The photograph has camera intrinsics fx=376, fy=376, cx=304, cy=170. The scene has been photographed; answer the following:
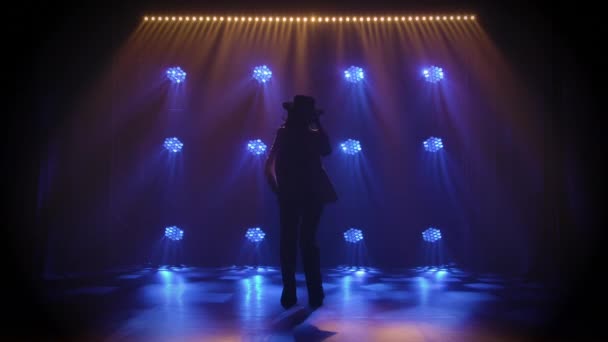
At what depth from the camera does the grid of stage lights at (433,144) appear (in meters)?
5.54

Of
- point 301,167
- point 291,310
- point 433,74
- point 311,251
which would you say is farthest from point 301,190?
point 433,74

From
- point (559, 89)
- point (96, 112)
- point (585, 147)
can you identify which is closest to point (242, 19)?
point (96, 112)

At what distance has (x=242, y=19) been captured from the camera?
582 centimetres

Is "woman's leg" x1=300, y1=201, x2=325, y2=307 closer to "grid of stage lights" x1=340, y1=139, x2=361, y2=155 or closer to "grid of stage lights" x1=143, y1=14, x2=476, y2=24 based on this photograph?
"grid of stage lights" x1=340, y1=139, x2=361, y2=155

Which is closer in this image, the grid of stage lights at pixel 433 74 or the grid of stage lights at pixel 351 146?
the grid of stage lights at pixel 351 146

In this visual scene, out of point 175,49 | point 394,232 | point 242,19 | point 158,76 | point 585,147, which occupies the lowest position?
point 394,232

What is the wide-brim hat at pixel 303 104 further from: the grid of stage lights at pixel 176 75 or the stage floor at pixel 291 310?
the grid of stage lights at pixel 176 75

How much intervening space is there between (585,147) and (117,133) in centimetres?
626

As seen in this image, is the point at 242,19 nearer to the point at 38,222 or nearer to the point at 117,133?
the point at 117,133

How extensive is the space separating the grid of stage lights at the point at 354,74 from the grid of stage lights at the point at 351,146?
94 cm

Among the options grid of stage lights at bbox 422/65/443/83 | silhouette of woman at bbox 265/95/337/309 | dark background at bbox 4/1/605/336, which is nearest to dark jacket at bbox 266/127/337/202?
silhouette of woman at bbox 265/95/337/309

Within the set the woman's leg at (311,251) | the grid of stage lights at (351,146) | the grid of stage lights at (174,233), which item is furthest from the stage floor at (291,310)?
the grid of stage lights at (351,146)

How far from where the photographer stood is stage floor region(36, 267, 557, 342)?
6.99 feet

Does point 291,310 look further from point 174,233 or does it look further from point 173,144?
point 173,144
